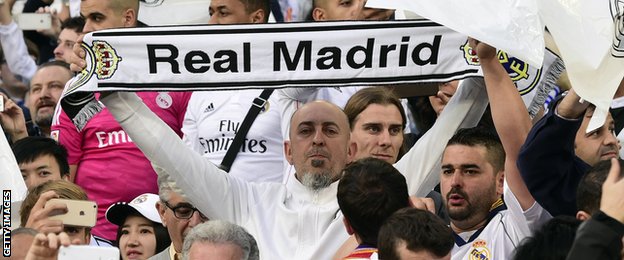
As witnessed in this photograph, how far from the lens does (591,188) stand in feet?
20.9

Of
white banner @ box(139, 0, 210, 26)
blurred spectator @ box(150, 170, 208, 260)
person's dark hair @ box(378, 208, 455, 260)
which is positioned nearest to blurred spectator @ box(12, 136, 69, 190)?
white banner @ box(139, 0, 210, 26)

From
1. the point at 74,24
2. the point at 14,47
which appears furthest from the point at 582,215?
the point at 14,47

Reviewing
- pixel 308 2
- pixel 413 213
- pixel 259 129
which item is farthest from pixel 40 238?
pixel 308 2

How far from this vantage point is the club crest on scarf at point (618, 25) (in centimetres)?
671

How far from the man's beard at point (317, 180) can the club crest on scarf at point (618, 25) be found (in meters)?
1.75

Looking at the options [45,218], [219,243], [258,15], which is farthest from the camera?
[258,15]

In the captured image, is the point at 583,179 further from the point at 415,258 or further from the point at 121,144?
the point at 121,144

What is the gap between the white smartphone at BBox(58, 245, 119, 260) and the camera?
6.13 metres

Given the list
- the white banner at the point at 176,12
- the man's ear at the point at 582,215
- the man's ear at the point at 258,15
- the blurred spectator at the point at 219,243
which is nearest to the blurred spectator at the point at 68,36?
the white banner at the point at 176,12

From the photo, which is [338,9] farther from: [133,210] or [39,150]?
[39,150]

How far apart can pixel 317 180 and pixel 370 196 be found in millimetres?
1147

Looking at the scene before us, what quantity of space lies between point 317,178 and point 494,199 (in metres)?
0.88

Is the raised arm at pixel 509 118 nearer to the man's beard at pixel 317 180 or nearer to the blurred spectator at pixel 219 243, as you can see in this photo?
the man's beard at pixel 317 180

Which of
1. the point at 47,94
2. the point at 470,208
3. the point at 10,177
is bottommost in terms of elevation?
the point at 47,94
